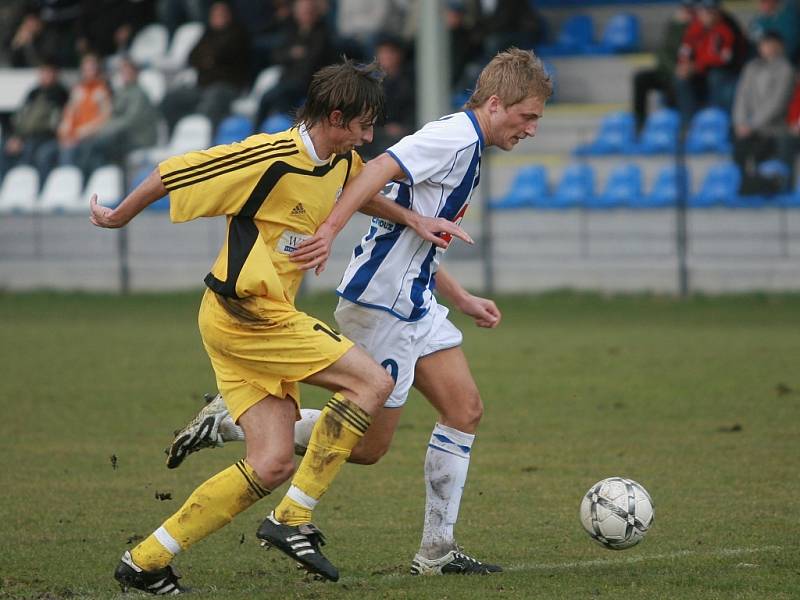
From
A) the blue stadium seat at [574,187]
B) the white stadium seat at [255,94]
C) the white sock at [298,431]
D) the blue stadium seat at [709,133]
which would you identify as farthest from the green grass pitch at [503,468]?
the white stadium seat at [255,94]

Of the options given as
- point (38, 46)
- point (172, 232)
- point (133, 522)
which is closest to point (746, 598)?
point (133, 522)

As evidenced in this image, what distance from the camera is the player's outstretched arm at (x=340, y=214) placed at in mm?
5184

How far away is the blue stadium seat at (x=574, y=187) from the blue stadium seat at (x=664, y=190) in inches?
26.9

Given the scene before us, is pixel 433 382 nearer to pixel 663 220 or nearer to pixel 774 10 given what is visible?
pixel 663 220

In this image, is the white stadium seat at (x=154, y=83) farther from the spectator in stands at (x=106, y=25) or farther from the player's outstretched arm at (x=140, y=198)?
the player's outstretched arm at (x=140, y=198)

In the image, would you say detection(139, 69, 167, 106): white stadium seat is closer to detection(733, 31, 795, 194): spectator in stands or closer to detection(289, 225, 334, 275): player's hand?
detection(733, 31, 795, 194): spectator in stands

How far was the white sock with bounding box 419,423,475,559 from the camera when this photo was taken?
5602 millimetres

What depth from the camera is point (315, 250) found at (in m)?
5.18

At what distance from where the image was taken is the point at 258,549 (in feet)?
19.8

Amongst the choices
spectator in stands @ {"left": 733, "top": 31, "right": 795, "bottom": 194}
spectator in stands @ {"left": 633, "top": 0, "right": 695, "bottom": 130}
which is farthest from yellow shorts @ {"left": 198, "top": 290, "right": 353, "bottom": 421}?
spectator in stands @ {"left": 633, "top": 0, "right": 695, "bottom": 130}

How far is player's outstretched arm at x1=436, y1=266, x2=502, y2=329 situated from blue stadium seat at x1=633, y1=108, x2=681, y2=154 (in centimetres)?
1166

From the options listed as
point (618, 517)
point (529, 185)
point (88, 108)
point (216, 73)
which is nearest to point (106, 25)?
point (88, 108)

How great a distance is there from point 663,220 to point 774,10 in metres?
4.06

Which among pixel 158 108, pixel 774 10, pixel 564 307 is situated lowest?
pixel 564 307
